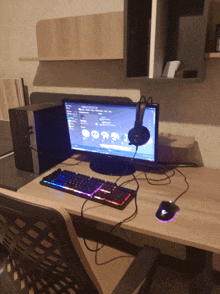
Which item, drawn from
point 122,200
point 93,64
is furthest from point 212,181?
point 93,64

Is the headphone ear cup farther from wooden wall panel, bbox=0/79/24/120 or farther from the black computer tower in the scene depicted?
wooden wall panel, bbox=0/79/24/120

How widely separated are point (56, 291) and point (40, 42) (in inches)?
57.3

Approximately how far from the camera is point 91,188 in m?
1.14

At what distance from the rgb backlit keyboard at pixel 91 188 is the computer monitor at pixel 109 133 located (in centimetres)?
18

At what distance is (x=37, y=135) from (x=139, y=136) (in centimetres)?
58

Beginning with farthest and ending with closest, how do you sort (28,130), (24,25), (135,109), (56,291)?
1. (24,25)
2. (28,130)
3. (135,109)
4. (56,291)

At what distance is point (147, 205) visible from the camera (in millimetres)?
1052

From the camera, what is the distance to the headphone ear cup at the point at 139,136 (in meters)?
1.12

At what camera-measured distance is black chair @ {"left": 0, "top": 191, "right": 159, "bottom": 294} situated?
2.00 ft

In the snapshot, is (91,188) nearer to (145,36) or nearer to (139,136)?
(139,136)

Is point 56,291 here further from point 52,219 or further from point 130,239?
point 130,239

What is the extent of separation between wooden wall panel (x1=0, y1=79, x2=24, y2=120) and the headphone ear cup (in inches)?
44.2

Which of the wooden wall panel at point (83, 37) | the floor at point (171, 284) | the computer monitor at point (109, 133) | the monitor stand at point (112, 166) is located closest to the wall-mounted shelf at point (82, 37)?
the wooden wall panel at point (83, 37)

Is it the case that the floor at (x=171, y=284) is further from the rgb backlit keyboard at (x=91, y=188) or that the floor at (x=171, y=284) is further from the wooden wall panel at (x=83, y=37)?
the wooden wall panel at (x=83, y=37)
